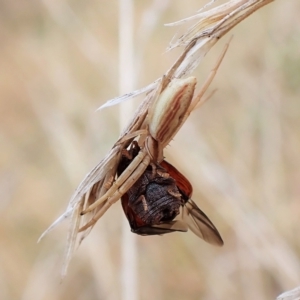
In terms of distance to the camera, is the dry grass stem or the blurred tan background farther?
the blurred tan background

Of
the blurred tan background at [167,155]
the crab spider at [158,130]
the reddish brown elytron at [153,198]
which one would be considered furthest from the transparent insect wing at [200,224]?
the blurred tan background at [167,155]

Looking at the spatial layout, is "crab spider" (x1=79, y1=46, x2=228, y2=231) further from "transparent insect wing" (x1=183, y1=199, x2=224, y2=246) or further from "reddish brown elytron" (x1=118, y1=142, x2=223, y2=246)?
"transparent insect wing" (x1=183, y1=199, x2=224, y2=246)

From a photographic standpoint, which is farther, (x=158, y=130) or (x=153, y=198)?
(x=153, y=198)

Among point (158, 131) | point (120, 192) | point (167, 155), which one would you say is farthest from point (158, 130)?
point (167, 155)

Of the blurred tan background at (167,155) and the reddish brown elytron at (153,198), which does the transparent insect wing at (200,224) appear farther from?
the blurred tan background at (167,155)

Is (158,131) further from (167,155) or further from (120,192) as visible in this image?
(167,155)

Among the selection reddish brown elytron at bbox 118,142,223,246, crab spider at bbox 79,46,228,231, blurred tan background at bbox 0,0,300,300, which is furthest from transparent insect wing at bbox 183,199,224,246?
blurred tan background at bbox 0,0,300,300

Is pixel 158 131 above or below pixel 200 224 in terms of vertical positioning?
above

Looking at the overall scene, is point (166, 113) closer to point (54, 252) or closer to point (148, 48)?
point (54, 252)

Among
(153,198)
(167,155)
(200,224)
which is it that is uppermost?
(153,198)
